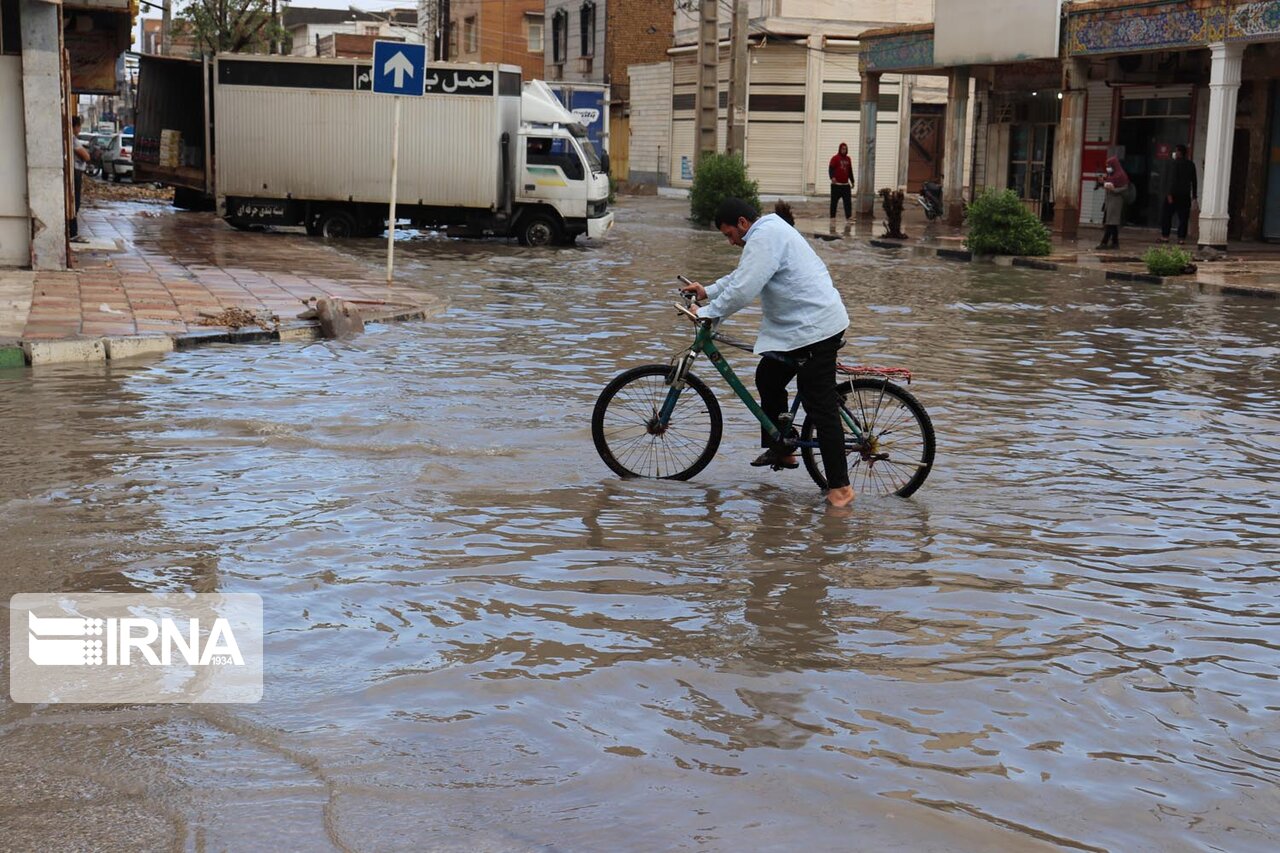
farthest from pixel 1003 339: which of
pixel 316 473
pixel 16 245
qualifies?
pixel 16 245

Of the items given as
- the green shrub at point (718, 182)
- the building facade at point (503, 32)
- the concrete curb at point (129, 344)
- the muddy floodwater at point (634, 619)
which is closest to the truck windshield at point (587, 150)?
the green shrub at point (718, 182)

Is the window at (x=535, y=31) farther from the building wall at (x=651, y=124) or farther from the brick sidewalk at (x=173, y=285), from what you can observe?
the brick sidewalk at (x=173, y=285)

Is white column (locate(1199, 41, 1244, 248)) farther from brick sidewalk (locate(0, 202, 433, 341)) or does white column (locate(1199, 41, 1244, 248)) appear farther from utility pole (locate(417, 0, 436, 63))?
utility pole (locate(417, 0, 436, 63))

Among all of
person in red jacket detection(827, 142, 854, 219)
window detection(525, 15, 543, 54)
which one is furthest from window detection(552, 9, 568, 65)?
person in red jacket detection(827, 142, 854, 219)

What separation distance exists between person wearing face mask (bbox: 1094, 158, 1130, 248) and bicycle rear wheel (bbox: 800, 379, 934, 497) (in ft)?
70.3

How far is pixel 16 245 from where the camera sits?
17625 mm

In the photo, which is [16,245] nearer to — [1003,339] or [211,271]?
[211,271]

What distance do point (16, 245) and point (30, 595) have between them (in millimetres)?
13012

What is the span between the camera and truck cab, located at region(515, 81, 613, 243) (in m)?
27.1

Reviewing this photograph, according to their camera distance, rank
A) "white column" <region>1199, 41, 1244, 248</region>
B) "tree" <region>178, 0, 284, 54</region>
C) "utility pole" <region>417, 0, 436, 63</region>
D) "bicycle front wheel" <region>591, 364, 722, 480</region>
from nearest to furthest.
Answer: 1. "bicycle front wheel" <region>591, 364, 722, 480</region>
2. "white column" <region>1199, 41, 1244, 248</region>
3. "tree" <region>178, 0, 284, 54</region>
4. "utility pole" <region>417, 0, 436, 63</region>

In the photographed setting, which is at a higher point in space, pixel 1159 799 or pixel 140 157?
pixel 140 157

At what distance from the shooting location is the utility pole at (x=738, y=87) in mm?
35125

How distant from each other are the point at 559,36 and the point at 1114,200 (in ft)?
132

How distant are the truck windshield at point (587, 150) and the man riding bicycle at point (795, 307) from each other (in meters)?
19.5
